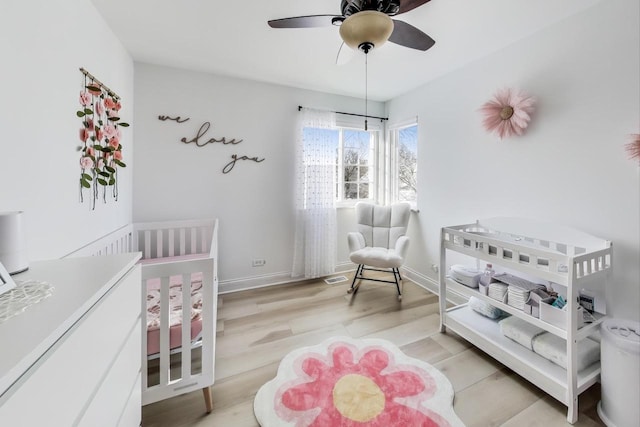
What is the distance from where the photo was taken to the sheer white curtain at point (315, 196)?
3.10 m

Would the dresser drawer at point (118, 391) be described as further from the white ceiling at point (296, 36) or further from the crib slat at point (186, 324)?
the white ceiling at point (296, 36)

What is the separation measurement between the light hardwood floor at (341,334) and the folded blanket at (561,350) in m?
0.22

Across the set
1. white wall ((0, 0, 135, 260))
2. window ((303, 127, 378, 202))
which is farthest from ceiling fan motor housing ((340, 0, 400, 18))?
window ((303, 127, 378, 202))

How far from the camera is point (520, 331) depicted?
1701mm

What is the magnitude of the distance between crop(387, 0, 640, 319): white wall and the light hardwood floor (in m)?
0.83

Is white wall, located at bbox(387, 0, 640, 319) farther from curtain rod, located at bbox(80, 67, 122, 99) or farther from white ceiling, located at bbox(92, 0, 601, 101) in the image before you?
curtain rod, located at bbox(80, 67, 122, 99)

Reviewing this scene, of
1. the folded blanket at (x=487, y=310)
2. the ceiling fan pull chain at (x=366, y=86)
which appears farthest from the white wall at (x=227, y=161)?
the folded blanket at (x=487, y=310)

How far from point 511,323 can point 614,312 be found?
1.82 ft

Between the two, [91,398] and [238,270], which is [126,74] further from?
[91,398]

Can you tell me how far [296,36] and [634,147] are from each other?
231 centimetres

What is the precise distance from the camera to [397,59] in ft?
7.71

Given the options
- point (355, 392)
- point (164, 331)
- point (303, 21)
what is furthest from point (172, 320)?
point (303, 21)

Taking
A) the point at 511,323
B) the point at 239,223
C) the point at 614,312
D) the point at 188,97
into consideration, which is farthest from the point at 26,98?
the point at 614,312

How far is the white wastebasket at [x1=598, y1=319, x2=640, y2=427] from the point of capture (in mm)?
1221
